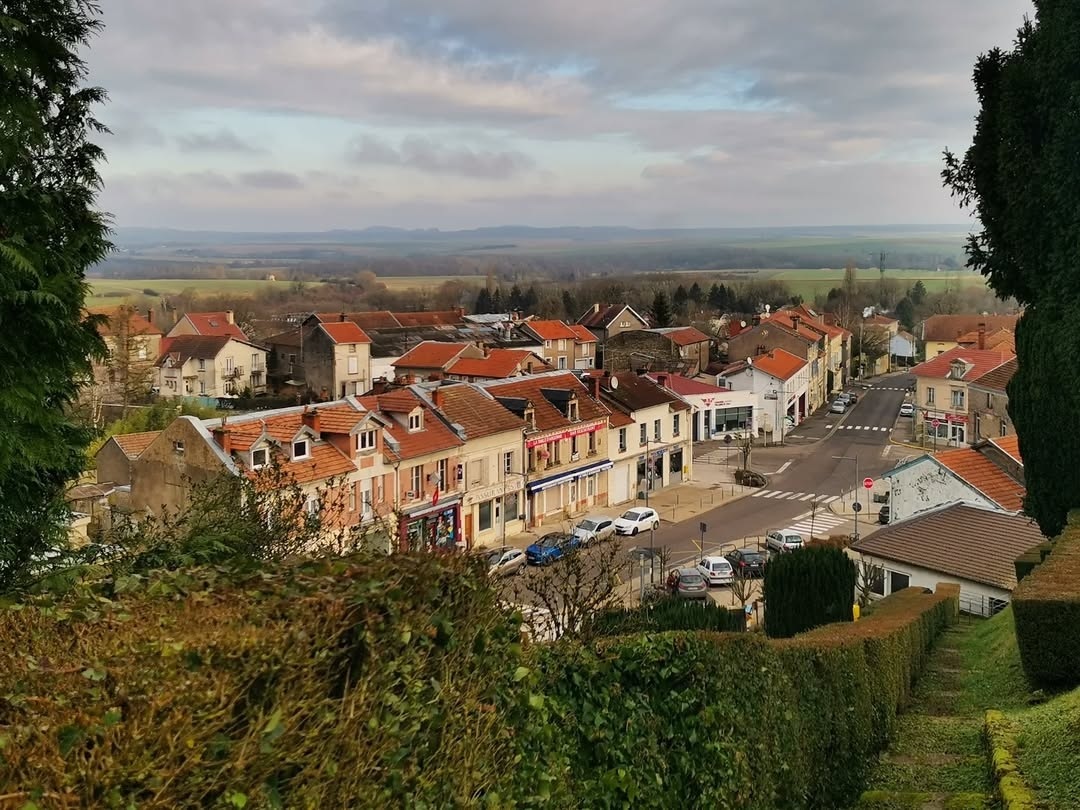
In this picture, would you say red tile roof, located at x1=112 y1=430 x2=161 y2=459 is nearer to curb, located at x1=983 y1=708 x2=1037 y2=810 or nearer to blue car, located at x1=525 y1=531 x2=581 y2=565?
blue car, located at x1=525 y1=531 x2=581 y2=565

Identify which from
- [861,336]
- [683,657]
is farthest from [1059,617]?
[861,336]

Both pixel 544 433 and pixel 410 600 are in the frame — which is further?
pixel 544 433

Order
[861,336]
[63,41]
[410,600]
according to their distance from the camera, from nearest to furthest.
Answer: [410,600], [63,41], [861,336]

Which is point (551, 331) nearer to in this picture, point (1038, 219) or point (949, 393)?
point (949, 393)

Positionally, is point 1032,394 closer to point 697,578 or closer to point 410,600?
point 697,578

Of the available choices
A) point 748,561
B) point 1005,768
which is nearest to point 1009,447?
point 748,561
